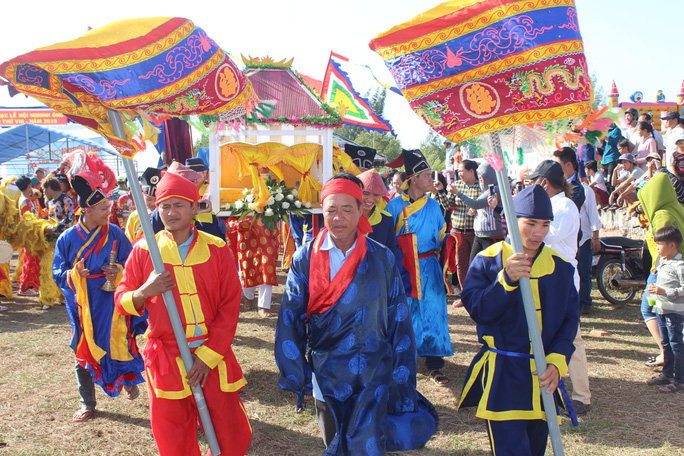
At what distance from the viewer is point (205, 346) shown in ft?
→ 10.2

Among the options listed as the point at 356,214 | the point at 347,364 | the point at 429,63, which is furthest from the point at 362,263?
the point at 429,63

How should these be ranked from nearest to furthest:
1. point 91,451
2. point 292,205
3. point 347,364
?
point 347,364, point 91,451, point 292,205

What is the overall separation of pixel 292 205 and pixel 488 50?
517 centimetres

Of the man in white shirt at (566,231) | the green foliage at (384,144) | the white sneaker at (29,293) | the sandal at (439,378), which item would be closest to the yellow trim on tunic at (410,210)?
the man in white shirt at (566,231)

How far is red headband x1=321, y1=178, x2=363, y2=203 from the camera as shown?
3037mm

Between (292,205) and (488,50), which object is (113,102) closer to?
(488,50)

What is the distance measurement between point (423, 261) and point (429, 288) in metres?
0.28

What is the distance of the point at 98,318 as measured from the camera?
4.49 meters

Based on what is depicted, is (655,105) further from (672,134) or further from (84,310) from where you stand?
(84,310)

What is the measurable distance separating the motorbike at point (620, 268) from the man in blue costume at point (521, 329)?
590 centimetres

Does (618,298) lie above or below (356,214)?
below

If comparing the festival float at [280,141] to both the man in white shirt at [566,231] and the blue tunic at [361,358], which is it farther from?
the blue tunic at [361,358]

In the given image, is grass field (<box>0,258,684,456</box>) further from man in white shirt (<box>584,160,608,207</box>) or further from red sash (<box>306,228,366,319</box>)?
Answer: man in white shirt (<box>584,160,608,207</box>)

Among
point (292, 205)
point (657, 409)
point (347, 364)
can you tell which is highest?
point (292, 205)
